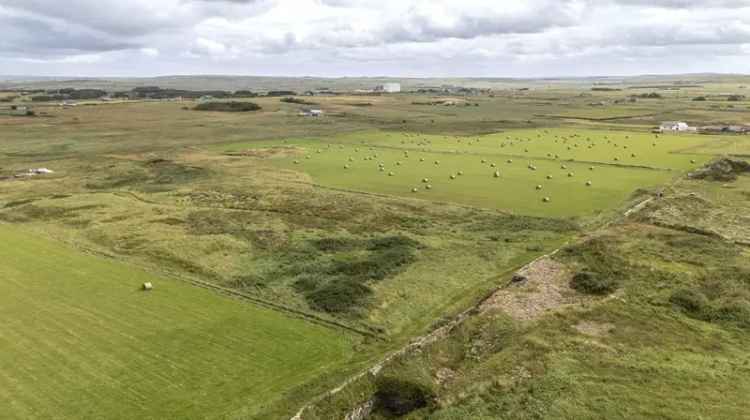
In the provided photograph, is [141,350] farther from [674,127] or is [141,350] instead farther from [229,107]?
[229,107]

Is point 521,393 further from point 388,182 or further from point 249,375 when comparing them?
point 388,182

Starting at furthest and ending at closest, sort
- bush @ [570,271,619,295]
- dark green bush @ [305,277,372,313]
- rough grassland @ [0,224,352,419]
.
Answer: bush @ [570,271,619,295] < dark green bush @ [305,277,372,313] < rough grassland @ [0,224,352,419]

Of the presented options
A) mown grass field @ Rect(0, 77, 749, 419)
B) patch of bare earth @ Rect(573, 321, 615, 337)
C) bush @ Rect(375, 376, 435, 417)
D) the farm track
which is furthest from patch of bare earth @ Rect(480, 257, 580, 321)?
bush @ Rect(375, 376, 435, 417)

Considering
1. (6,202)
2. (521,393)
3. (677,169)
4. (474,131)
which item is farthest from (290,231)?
(474,131)

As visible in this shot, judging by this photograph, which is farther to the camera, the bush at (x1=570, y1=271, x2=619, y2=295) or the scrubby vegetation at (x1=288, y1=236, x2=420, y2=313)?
the scrubby vegetation at (x1=288, y1=236, x2=420, y2=313)

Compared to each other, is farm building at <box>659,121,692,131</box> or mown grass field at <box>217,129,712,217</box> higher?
farm building at <box>659,121,692,131</box>

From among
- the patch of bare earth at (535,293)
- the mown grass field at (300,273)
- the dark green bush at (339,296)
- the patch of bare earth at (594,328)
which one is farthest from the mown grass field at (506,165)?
the dark green bush at (339,296)

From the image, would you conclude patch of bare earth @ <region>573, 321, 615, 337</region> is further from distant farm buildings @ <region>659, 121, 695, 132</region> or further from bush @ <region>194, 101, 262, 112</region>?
bush @ <region>194, 101, 262, 112</region>
